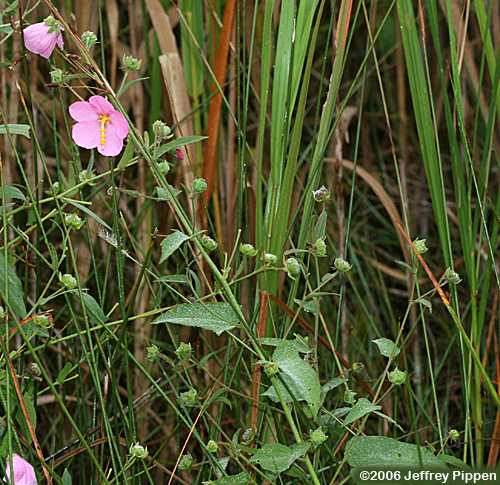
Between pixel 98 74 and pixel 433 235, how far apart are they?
3.63 feet

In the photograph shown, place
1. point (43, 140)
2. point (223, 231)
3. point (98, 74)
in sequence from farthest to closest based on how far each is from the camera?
point (43, 140)
point (223, 231)
point (98, 74)

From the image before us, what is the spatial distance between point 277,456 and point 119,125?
0.32m

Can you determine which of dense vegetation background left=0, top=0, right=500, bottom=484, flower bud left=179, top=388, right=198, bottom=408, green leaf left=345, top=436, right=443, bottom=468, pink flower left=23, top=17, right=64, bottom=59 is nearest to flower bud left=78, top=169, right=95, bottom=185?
dense vegetation background left=0, top=0, right=500, bottom=484

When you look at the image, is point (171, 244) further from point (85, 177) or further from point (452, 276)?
point (452, 276)

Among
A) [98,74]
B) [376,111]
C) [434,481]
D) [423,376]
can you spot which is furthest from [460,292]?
[98,74]

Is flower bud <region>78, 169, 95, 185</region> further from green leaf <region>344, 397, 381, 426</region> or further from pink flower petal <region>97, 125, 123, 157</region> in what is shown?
green leaf <region>344, 397, 381, 426</region>

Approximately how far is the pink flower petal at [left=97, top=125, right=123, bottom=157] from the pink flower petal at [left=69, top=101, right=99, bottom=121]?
0.03 m

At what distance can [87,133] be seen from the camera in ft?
2.74

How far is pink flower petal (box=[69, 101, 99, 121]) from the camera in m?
0.83

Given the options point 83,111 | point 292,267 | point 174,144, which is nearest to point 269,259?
point 292,267

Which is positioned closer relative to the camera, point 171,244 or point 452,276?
point 171,244

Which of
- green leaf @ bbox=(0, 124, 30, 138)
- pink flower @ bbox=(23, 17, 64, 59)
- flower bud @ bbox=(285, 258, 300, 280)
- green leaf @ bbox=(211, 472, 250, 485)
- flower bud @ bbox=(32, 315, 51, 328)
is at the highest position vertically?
pink flower @ bbox=(23, 17, 64, 59)

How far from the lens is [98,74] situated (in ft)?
2.36

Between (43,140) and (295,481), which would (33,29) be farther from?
(43,140)
